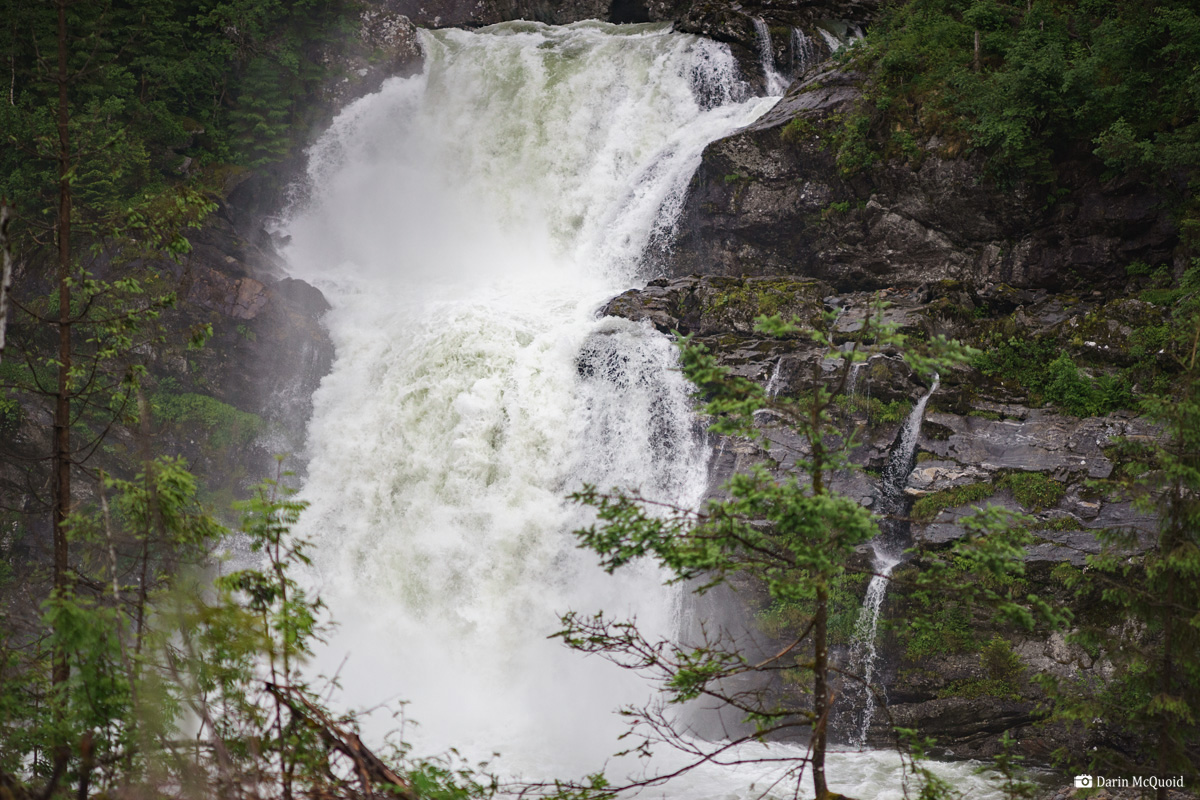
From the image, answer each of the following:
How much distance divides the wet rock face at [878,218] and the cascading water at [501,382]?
1.19 meters

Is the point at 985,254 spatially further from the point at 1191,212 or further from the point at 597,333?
the point at 597,333


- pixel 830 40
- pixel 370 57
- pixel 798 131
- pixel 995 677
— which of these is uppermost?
pixel 370 57

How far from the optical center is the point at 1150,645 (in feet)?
25.7

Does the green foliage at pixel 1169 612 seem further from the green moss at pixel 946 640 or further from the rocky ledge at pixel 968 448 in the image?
the green moss at pixel 946 640

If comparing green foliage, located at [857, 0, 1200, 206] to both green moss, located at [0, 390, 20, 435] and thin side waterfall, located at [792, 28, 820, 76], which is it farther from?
green moss, located at [0, 390, 20, 435]

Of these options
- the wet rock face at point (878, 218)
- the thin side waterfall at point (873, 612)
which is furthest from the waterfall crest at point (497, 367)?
the thin side waterfall at point (873, 612)

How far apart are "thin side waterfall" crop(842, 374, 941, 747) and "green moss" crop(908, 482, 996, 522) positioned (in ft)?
1.19

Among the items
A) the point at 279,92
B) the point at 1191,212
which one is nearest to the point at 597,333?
the point at 1191,212

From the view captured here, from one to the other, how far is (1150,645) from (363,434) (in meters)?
13.1

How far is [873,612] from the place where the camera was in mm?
11508

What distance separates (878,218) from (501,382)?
26.5 ft

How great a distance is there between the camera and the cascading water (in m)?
13.1

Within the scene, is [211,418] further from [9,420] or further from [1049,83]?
[1049,83]

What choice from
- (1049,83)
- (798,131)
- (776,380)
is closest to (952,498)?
(776,380)
